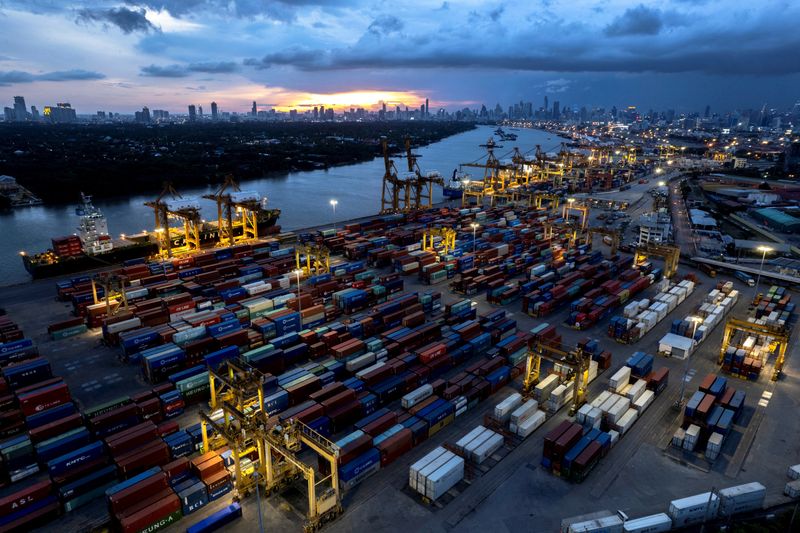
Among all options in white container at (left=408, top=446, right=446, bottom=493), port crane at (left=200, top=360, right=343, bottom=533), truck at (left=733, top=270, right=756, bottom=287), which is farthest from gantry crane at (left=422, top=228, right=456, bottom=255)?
port crane at (left=200, top=360, right=343, bottom=533)

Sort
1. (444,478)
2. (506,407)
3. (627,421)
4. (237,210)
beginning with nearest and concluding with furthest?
(444,478) < (627,421) < (506,407) < (237,210)

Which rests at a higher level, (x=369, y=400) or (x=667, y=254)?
(x=667, y=254)

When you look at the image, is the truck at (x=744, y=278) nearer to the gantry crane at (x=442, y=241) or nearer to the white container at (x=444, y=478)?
the gantry crane at (x=442, y=241)

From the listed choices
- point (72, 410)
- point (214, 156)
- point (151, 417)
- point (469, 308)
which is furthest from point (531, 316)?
point (214, 156)

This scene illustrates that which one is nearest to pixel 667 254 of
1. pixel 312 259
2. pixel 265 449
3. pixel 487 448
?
pixel 487 448

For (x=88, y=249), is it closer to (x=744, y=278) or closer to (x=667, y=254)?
(x=667, y=254)

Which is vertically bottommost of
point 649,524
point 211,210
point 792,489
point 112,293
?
point 792,489
